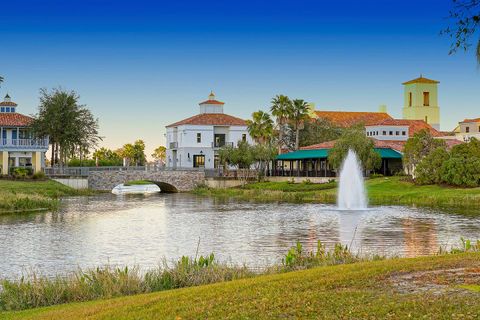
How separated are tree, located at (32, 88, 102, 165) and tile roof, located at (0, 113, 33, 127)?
67.7 inches

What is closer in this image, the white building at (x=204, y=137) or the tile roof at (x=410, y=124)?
the tile roof at (x=410, y=124)

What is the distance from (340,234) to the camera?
37.2 metres

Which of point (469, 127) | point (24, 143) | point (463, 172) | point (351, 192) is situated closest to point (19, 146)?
point (24, 143)

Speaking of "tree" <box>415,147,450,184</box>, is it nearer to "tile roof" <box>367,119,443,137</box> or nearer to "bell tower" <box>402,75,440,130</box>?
"tile roof" <box>367,119,443,137</box>

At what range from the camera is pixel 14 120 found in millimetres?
83500

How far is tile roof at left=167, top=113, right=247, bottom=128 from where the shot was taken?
4131 inches

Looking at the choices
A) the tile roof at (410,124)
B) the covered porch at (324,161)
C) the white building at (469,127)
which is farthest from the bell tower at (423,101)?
the covered porch at (324,161)

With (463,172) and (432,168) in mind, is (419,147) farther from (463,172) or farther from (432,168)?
(463,172)

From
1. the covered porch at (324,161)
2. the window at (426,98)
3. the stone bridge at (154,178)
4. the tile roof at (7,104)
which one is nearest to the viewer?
the covered porch at (324,161)

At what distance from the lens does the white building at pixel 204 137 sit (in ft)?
343

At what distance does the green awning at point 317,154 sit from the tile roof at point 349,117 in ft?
85.3

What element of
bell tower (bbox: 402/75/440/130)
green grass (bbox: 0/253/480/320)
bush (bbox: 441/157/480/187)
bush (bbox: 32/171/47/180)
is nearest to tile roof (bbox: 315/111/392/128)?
bell tower (bbox: 402/75/440/130)

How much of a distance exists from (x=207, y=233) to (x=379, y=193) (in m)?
30.8

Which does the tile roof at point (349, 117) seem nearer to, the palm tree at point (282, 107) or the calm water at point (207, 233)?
the palm tree at point (282, 107)
